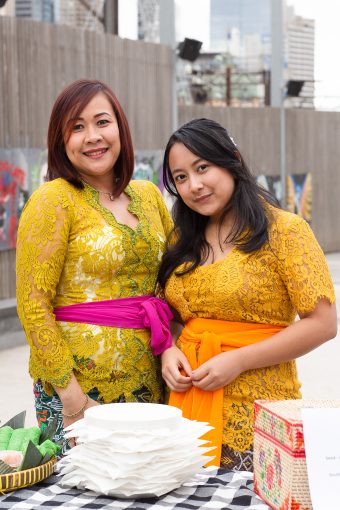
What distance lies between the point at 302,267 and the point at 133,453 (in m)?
0.92

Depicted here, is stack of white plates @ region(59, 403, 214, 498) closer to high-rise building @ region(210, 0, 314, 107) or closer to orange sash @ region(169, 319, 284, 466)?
orange sash @ region(169, 319, 284, 466)

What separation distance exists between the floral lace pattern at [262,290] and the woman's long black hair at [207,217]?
0.05 metres

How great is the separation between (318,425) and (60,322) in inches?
54.0

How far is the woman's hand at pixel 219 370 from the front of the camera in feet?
9.48

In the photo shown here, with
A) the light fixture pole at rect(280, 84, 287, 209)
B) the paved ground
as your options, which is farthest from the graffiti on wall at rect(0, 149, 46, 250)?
the light fixture pole at rect(280, 84, 287, 209)

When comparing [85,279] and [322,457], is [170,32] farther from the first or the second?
[322,457]

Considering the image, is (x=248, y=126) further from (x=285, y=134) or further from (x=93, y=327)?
(x=93, y=327)

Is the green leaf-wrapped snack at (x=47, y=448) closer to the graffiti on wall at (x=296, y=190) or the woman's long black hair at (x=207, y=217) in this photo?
the woman's long black hair at (x=207, y=217)

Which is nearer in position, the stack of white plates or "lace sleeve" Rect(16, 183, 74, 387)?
the stack of white plates

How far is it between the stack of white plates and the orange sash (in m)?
0.62

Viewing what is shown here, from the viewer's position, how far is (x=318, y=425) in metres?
2.00

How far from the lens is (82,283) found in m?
3.17

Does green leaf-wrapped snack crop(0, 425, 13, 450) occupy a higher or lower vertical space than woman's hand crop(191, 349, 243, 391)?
lower

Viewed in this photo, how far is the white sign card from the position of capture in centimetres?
197
